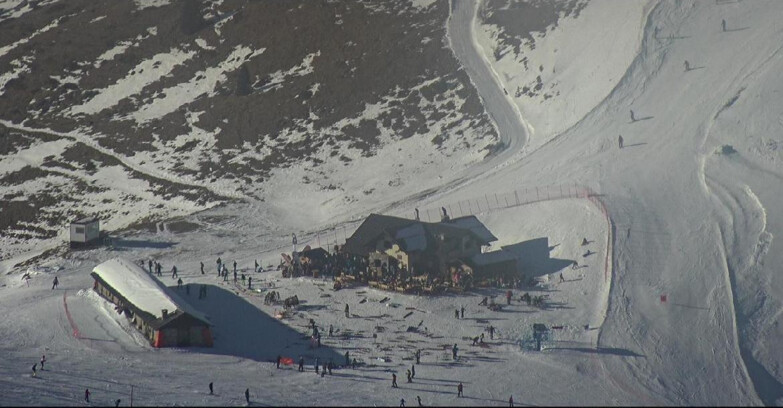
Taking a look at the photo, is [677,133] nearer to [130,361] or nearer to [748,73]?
A: [748,73]

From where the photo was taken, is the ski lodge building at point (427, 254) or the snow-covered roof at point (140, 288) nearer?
the snow-covered roof at point (140, 288)

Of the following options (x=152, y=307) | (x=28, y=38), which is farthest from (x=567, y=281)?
(x=28, y=38)

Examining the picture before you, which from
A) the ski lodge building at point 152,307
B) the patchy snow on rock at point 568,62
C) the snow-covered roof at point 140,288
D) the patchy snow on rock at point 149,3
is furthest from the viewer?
the patchy snow on rock at point 149,3

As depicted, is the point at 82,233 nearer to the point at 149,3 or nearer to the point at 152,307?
the point at 152,307

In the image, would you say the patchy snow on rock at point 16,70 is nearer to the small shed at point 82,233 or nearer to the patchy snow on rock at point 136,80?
the patchy snow on rock at point 136,80

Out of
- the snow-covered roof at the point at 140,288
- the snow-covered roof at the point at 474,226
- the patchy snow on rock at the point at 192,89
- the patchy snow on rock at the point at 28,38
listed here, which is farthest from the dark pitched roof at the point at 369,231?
the patchy snow on rock at the point at 28,38

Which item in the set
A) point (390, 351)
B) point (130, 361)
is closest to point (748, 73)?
point (390, 351)
